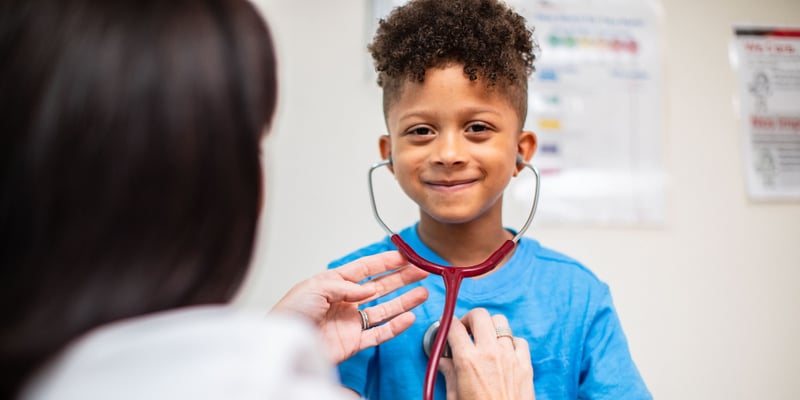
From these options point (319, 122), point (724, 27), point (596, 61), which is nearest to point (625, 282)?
point (596, 61)

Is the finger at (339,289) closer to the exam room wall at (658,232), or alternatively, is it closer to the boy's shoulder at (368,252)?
the boy's shoulder at (368,252)

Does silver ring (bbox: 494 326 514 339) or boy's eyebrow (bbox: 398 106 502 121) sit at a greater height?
boy's eyebrow (bbox: 398 106 502 121)

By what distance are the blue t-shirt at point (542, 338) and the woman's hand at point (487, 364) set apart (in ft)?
0.21

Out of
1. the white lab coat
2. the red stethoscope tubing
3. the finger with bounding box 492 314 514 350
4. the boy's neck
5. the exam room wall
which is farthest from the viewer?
the exam room wall

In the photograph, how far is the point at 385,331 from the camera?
0.81m

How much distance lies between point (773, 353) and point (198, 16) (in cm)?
154

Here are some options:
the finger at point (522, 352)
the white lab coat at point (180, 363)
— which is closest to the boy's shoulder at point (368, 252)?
the finger at point (522, 352)

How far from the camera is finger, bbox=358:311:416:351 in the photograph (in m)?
0.80

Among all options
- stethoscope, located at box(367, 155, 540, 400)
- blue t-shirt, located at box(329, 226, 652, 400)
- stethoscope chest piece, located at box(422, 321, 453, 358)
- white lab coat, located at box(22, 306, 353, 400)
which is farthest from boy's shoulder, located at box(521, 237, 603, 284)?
white lab coat, located at box(22, 306, 353, 400)

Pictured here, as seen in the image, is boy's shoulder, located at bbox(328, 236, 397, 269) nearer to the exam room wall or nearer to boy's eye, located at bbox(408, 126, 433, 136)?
boy's eye, located at bbox(408, 126, 433, 136)

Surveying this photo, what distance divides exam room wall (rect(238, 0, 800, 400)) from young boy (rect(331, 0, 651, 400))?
1.45 feet

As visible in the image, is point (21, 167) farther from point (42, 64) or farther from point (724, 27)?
point (724, 27)

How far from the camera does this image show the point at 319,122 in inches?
52.8

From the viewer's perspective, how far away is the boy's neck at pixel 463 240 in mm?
931
